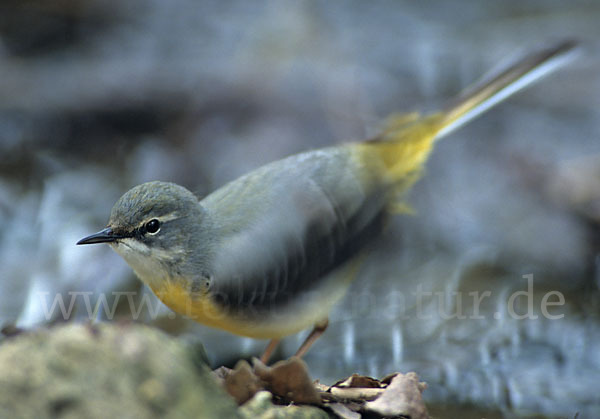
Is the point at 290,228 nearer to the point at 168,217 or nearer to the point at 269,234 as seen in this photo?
the point at 269,234

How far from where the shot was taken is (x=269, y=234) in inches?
157

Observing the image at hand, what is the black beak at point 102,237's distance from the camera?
11.3 ft

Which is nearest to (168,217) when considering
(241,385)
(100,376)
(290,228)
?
(290,228)

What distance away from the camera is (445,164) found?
818 centimetres

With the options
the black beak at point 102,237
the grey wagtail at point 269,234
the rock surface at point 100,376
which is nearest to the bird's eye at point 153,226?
the grey wagtail at point 269,234

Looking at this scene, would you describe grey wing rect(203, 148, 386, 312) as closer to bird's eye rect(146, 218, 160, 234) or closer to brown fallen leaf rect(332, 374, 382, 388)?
bird's eye rect(146, 218, 160, 234)

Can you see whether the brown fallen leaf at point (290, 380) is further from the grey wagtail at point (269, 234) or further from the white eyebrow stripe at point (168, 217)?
the white eyebrow stripe at point (168, 217)

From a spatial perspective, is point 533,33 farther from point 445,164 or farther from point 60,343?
point 60,343

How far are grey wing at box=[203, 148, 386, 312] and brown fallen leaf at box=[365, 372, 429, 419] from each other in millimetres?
1392

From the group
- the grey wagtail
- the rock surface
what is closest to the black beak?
the grey wagtail

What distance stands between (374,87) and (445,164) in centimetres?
167

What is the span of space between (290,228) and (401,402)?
5.89 ft

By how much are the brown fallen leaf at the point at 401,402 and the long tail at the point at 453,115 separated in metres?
2.59

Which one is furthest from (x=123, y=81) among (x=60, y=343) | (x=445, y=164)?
(x=60, y=343)
